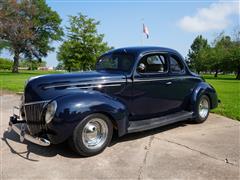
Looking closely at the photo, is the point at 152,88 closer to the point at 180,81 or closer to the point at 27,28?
the point at 180,81

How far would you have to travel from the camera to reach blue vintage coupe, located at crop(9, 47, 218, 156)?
13.9 feet

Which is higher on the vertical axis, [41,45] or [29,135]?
[41,45]

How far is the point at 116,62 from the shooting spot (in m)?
5.82

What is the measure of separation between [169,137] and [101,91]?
1.75m

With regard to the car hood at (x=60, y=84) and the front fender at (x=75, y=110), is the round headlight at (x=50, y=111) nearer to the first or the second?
the front fender at (x=75, y=110)

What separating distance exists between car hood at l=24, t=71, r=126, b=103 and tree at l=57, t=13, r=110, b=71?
24293 mm

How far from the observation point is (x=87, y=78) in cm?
489

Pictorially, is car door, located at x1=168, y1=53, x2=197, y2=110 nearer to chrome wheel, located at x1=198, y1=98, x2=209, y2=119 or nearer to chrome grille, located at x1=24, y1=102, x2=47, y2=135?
chrome wheel, located at x1=198, y1=98, x2=209, y2=119

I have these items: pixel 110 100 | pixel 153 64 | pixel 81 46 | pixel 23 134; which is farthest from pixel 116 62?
pixel 81 46

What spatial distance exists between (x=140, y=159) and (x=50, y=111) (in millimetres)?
1615

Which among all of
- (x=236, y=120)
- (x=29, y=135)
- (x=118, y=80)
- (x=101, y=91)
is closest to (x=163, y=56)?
(x=118, y=80)

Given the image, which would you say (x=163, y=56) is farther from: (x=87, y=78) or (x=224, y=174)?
(x=224, y=174)

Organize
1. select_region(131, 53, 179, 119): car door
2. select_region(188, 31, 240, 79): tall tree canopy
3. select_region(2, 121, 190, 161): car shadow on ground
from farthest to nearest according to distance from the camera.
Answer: select_region(188, 31, 240, 79): tall tree canopy → select_region(131, 53, 179, 119): car door → select_region(2, 121, 190, 161): car shadow on ground

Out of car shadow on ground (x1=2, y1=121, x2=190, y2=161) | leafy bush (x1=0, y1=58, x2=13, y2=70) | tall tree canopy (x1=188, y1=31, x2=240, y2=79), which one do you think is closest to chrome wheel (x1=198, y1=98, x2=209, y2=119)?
car shadow on ground (x1=2, y1=121, x2=190, y2=161)
